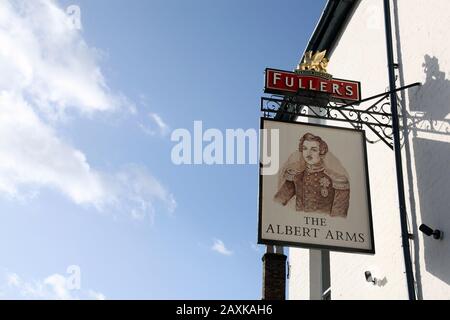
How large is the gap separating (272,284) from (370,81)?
6.04 meters

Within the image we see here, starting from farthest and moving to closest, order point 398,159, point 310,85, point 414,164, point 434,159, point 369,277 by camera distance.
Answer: point 310,85 → point 369,277 → point 398,159 → point 414,164 → point 434,159

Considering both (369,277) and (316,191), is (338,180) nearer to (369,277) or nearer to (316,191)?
(316,191)

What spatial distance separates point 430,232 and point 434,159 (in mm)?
1243

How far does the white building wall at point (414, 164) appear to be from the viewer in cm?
933

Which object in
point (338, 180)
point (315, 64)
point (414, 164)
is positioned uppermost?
point (315, 64)

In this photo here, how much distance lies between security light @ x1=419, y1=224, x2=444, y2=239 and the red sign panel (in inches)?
134

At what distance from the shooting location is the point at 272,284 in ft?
51.5

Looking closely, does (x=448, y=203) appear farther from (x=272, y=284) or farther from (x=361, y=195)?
(x=272, y=284)

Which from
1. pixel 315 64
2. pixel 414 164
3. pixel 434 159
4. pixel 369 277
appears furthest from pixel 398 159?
pixel 315 64

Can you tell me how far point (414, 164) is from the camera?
10234mm

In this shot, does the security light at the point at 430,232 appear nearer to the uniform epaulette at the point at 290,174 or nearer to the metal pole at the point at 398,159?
the metal pole at the point at 398,159

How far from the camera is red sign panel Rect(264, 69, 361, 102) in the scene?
11.8 meters
